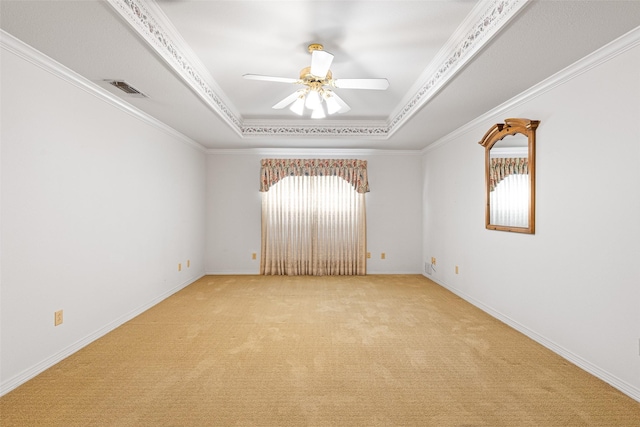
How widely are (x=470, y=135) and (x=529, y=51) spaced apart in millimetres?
1954

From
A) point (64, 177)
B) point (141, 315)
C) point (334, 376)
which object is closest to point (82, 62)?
point (64, 177)

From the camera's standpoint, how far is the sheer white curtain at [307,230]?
5703 mm

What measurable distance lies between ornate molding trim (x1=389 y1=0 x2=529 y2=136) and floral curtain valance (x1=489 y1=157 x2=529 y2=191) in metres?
1.05

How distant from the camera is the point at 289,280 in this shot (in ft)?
17.3

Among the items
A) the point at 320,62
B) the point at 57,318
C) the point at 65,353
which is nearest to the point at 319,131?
the point at 320,62

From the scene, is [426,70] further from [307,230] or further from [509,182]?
[307,230]

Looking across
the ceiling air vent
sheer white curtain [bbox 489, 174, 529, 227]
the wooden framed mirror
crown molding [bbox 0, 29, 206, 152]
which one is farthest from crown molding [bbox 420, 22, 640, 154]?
crown molding [bbox 0, 29, 206, 152]

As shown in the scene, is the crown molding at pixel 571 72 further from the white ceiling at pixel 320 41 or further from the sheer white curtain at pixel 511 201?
the sheer white curtain at pixel 511 201

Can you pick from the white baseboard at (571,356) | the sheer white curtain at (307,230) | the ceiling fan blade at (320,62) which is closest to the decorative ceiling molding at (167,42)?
the ceiling fan blade at (320,62)

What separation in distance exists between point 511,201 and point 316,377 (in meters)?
2.55

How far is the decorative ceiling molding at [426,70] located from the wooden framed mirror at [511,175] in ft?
2.93

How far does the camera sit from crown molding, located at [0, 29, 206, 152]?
6.75 feet

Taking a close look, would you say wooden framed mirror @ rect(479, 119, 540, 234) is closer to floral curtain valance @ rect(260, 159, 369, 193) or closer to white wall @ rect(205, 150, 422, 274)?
white wall @ rect(205, 150, 422, 274)

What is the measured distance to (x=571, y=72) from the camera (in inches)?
96.5
